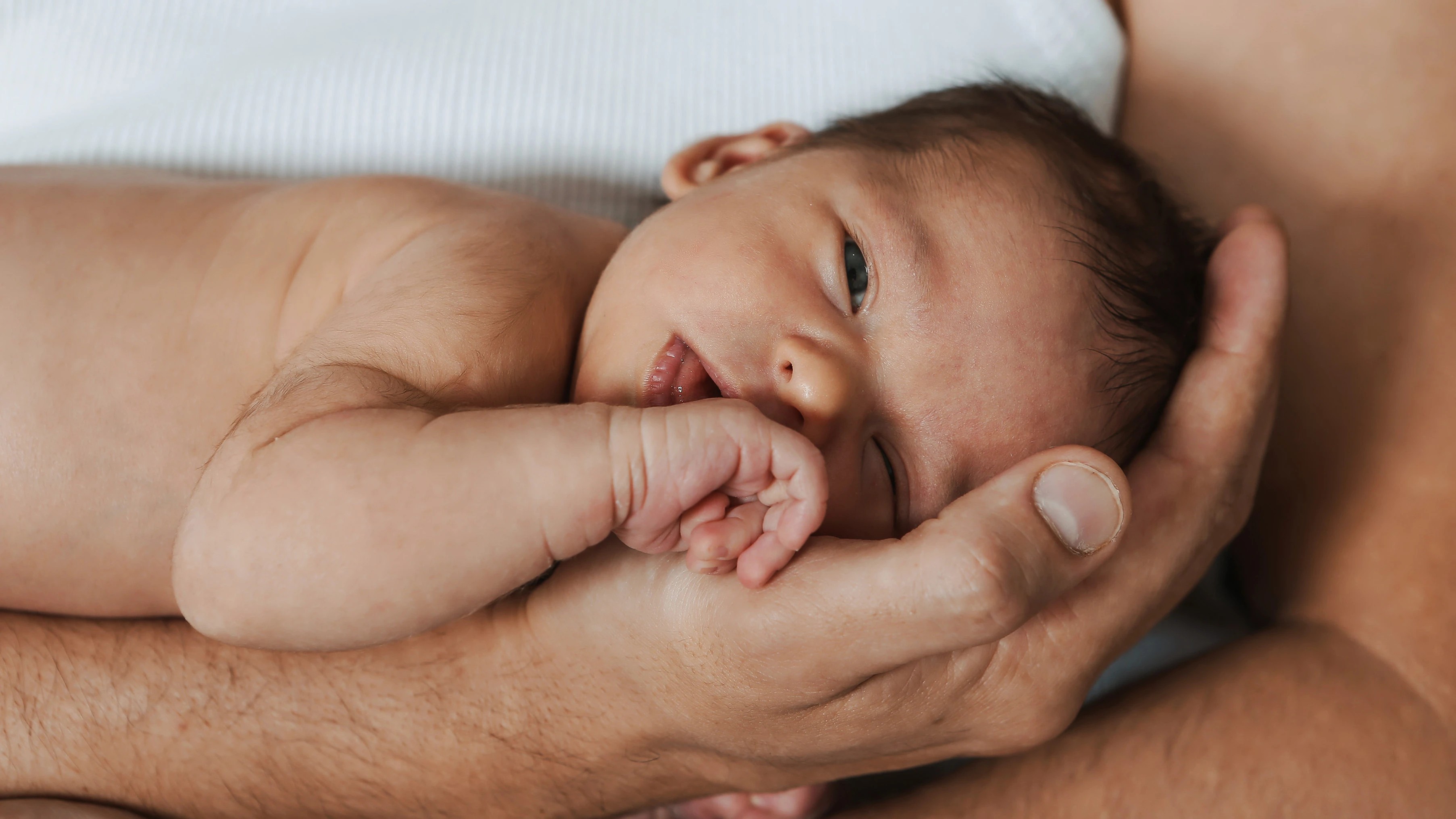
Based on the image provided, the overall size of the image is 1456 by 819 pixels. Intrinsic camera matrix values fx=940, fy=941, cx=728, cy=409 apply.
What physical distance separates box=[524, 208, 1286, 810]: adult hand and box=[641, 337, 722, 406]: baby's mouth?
0.72 feet

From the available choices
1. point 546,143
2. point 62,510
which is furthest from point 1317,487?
point 62,510

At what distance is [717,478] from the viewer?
3.53 feet

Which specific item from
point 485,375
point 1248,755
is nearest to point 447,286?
point 485,375

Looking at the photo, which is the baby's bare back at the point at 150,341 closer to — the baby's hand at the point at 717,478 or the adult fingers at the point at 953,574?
the baby's hand at the point at 717,478

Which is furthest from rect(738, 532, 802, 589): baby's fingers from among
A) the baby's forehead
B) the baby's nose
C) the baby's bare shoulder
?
the baby's bare shoulder

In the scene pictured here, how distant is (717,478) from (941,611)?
11.3 inches

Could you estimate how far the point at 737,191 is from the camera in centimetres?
143

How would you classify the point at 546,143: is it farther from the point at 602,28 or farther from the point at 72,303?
the point at 72,303

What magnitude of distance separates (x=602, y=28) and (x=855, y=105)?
23.3 inches

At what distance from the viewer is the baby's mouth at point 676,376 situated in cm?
127

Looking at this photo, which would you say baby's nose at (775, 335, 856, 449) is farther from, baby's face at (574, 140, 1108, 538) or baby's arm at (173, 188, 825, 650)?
baby's arm at (173, 188, 825, 650)

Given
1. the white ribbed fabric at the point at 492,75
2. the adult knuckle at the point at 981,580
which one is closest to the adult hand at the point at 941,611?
the adult knuckle at the point at 981,580

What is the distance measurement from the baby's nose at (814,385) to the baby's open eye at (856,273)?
0.10m

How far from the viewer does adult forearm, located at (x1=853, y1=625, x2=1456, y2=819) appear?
142 centimetres
